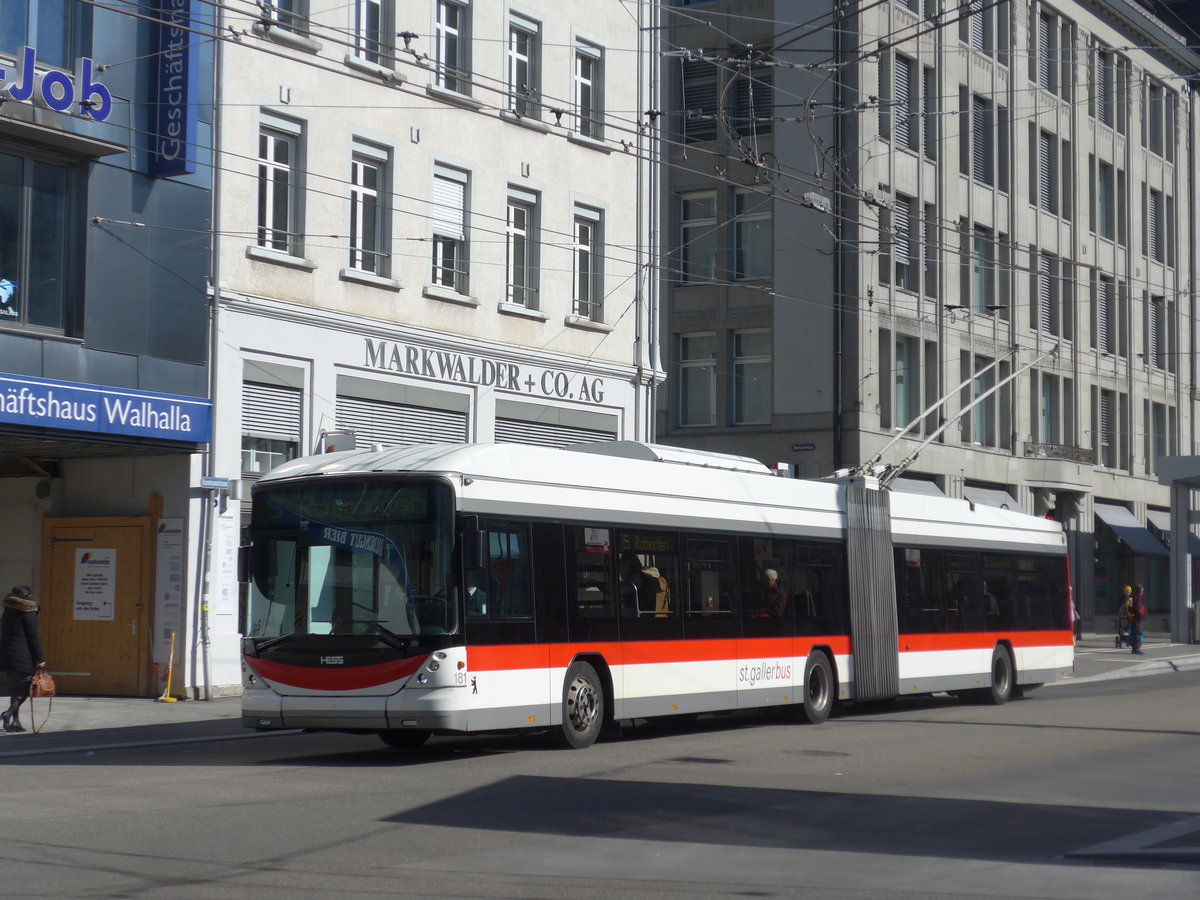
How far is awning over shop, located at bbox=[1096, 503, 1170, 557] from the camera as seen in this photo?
52.8 metres

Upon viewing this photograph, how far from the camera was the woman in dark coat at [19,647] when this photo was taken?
740 inches

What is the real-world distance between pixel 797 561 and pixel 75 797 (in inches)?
397

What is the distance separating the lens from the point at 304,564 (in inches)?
611

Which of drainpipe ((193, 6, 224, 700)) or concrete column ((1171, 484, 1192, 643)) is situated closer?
drainpipe ((193, 6, 224, 700))

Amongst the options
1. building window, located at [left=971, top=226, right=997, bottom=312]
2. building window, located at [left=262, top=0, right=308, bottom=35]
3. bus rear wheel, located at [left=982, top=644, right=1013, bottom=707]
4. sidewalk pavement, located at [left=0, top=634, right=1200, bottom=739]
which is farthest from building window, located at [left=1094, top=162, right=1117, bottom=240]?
sidewalk pavement, located at [left=0, top=634, right=1200, bottom=739]

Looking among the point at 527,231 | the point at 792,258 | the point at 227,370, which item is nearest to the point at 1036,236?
the point at 792,258

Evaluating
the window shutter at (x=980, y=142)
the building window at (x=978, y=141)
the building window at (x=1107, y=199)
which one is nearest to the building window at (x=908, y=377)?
the building window at (x=978, y=141)

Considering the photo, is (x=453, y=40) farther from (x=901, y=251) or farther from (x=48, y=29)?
(x=901, y=251)

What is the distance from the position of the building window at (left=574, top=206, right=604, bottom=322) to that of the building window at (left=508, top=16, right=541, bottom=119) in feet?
7.38

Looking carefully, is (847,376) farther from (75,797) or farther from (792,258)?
(75,797)

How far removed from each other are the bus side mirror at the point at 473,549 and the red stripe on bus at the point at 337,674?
0.87 m

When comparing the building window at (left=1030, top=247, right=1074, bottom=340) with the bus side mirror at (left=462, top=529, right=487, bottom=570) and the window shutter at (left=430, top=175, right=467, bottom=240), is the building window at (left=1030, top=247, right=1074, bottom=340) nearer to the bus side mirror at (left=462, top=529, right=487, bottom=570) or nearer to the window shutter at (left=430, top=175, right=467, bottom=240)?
the window shutter at (left=430, top=175, right=467, bottom=240)

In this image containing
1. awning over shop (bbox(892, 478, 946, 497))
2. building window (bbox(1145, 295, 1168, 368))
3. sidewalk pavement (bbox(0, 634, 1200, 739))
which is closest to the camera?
sidewalk pavement (bbox(0, 634, 1200, 739))

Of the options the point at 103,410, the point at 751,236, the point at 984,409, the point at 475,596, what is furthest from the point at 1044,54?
the point at 475,596
